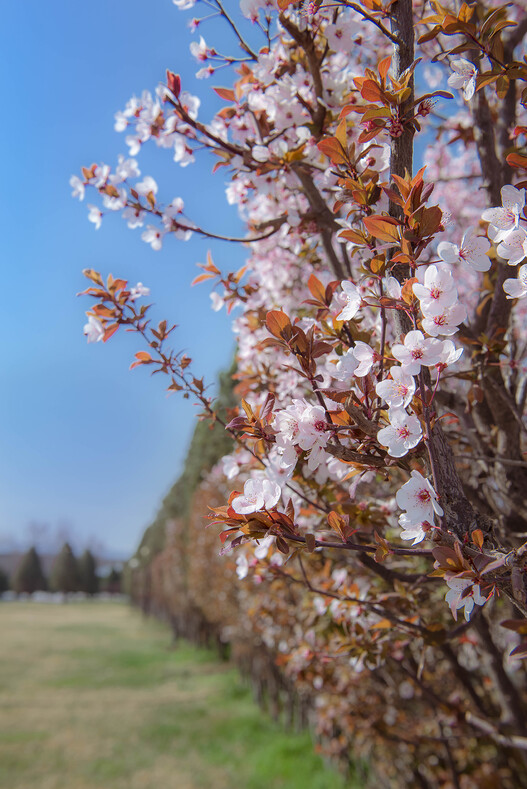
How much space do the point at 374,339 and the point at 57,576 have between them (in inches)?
1929

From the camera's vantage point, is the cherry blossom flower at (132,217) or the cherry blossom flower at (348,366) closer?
the cherry blossom flower at (348,366)

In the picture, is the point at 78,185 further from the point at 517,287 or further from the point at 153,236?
the point at 517,287

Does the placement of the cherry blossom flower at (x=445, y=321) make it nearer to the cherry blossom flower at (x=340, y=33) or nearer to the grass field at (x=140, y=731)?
the cherry blossom flower at (x=340, y=33)

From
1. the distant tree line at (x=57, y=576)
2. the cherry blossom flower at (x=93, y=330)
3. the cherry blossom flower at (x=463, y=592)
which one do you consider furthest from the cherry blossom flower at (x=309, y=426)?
the distant tree line at (x=57, y=576)

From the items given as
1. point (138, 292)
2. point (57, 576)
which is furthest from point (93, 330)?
point (57, 576)

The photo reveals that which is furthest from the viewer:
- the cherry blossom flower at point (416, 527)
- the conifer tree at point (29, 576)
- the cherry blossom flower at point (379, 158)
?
the conifer tree at point (29, 576)

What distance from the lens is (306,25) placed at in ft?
6.47

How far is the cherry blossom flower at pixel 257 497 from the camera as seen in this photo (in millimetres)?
1227

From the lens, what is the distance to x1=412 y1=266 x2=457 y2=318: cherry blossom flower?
1089mm

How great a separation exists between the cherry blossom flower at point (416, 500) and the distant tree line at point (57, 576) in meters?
46.9

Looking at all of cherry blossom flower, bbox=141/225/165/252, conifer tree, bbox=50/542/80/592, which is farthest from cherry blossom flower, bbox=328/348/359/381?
conifer tree, bbox=50/542/80/592

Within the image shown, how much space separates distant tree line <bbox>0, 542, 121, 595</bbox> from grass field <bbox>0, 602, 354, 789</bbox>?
1242 inches

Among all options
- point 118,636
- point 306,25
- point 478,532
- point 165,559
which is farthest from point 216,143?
point 118,636

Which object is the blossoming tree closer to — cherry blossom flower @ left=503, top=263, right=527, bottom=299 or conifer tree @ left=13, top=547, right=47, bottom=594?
cherry blossom flower @ left=503, top=263, right=527, bottom=299
